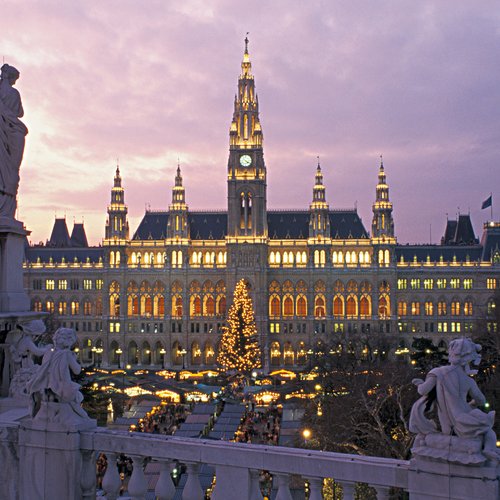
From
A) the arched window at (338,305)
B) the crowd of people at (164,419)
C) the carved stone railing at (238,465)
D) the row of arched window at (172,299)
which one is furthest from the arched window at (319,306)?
the carved stone railing at (238,465)

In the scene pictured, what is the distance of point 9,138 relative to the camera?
1304 centimetres

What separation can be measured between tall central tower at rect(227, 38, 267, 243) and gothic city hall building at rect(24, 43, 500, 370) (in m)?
0.16

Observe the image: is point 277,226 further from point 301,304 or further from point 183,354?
point 183,354

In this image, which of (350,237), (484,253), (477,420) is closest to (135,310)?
(350,237)

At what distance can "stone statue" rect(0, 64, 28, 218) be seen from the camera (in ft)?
42.6

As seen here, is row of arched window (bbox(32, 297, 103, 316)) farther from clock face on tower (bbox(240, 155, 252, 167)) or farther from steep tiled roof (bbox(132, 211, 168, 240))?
clock face on tower (bbox(240, 155, 252, 167))

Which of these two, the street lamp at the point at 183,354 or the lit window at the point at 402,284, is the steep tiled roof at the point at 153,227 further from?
the lit window at the point at 402,284

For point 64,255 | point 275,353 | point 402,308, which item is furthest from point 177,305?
point 402,308

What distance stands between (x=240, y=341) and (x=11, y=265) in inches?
2988

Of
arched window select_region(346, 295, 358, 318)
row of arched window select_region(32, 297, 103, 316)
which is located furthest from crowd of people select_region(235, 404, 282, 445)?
row of arched window select_region(32, 297, 103, 316)

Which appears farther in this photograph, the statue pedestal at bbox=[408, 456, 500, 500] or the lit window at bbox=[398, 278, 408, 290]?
the lit window at bbox=[398, 278, 408, 290]

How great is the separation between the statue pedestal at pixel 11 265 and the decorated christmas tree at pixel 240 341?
244 feet

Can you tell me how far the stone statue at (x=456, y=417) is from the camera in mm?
7430

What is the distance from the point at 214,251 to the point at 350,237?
853 inches
